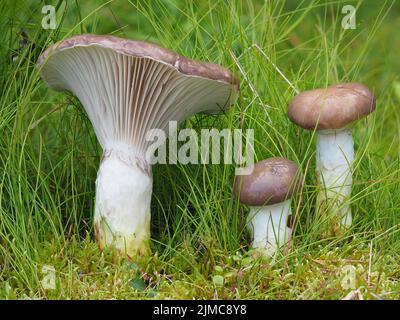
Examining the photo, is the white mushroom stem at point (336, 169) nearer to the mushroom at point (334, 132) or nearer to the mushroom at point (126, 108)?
the mushroom at point (334, 132)

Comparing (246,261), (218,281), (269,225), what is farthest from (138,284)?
(269,225)

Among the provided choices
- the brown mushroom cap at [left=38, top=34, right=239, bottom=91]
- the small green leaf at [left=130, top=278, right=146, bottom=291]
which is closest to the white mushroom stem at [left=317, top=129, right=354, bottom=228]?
the brown mushroom cap at [left=38, top=34, right=239, bottom=91]

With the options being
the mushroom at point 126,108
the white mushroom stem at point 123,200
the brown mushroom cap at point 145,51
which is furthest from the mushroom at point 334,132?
the white mushroom stem at point 123,200

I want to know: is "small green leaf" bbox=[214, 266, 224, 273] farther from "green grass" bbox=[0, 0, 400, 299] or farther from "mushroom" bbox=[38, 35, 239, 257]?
"mushroom" bbox=[38, 35, 239, 257]

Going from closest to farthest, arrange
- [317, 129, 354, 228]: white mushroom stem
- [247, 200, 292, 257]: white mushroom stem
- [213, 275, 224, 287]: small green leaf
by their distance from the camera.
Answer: [213, 275, 224, 287]: small green leaf, [247, 200, 292, 257]: white mushroom stem, [317, 129, 354, 228]: white mushroom stem
